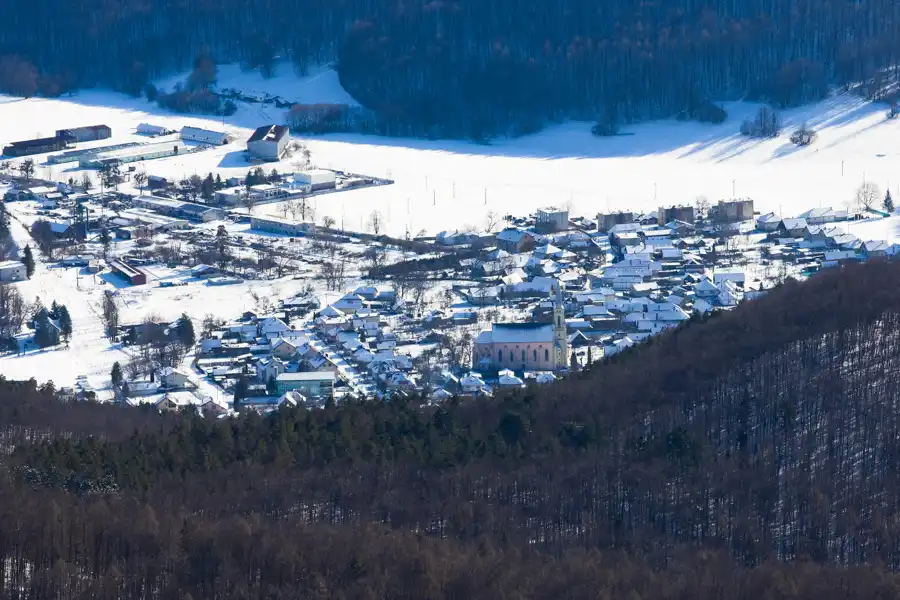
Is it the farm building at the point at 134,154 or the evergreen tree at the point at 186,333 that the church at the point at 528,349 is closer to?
the evergreen tree at the point at 186,333

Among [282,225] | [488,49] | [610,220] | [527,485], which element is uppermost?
[527,485]

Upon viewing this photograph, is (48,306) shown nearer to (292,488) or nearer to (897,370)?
(292,488)

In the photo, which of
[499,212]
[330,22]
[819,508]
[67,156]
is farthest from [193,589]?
[330,22]

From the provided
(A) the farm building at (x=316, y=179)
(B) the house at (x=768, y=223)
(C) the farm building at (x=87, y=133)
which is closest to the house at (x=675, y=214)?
(B) the house at (x=768, y=223)

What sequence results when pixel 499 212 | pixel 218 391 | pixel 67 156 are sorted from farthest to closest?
Answer: pixel 67 156 < pixel 499 212 < pixel 218 391

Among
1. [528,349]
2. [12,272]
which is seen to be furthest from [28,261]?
[528,349]

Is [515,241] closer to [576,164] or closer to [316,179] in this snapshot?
[316,179]
